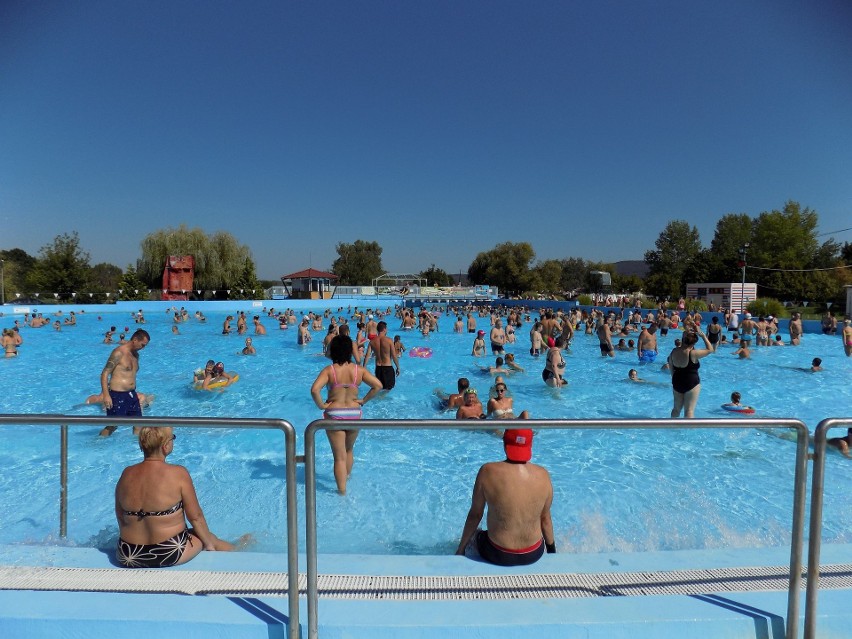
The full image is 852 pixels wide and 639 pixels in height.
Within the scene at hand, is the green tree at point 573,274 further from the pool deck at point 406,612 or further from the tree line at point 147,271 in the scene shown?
the pool deck at point 406,612

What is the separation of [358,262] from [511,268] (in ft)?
110

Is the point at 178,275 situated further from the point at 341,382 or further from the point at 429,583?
the point at 429,583

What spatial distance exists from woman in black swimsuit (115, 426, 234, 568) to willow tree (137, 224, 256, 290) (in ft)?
134

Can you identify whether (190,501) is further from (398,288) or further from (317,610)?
(398,288)

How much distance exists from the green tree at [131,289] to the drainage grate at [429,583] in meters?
39.4

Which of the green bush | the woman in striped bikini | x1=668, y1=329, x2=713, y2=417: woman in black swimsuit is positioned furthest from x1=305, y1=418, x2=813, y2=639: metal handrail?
the green bush

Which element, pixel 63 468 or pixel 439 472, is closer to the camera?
pixel 63 468

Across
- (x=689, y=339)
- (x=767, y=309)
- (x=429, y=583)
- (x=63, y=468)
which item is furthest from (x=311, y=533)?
(x=767, y=309)

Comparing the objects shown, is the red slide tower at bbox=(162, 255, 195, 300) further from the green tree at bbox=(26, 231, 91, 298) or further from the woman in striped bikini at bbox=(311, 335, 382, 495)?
the woman in striped bikini at bbox=(311, 335, 382, 495)

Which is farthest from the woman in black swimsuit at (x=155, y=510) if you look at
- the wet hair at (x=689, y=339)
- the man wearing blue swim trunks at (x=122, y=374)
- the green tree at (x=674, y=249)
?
the green tree at (x=674, y=249)

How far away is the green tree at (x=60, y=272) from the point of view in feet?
113

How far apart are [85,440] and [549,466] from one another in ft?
18.1

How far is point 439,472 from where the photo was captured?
5.61m

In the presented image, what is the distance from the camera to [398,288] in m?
45.7
